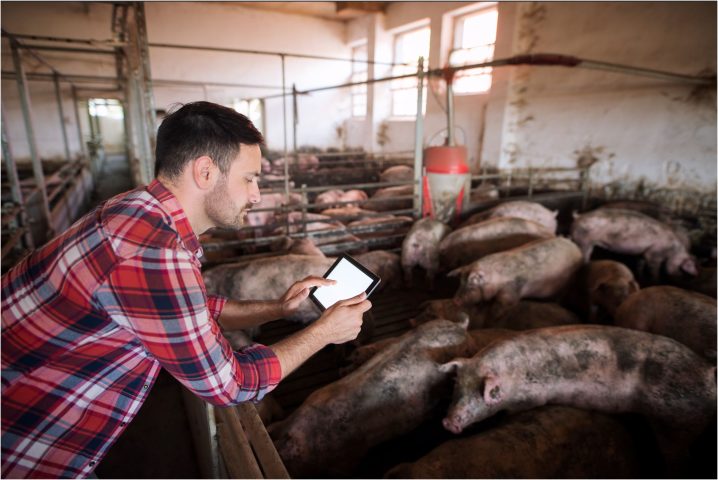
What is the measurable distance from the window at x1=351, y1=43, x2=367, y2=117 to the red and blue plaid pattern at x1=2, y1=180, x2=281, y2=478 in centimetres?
1391

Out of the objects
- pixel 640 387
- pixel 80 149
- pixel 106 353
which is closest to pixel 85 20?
pixel 80 149

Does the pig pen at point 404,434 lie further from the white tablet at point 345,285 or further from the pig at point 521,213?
the pig at point 521,213

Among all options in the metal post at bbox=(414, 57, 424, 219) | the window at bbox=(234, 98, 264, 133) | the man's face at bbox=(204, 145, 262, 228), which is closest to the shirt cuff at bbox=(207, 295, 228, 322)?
the man's face at bbox=(204, 145, 262, 228)

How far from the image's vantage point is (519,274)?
13.9 feet

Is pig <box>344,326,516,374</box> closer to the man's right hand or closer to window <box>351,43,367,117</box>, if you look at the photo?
the man's right hand

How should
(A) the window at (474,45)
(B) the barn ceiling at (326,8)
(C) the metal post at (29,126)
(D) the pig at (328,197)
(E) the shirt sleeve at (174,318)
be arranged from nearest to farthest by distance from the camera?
(E) the shirt sleeve at (174,318) → (C) the metal post at (29,126) → (D) the pig at (328,197) → (A) the window at (474,45) → (B) the barn ceiling at (326,8)

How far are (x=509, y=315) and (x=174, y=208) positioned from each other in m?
3.57

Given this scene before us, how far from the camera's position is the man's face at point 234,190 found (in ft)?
3.93

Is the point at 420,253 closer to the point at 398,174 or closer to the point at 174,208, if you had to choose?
the point at 174,208

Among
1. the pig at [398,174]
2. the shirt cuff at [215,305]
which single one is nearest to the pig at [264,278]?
the shirt cuff at [215,305]

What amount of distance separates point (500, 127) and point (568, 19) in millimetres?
2328

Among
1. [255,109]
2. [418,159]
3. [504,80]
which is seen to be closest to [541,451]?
[418,159]

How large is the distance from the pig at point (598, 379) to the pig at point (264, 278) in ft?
5.42

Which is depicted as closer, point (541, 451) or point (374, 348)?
point (541, 451)
